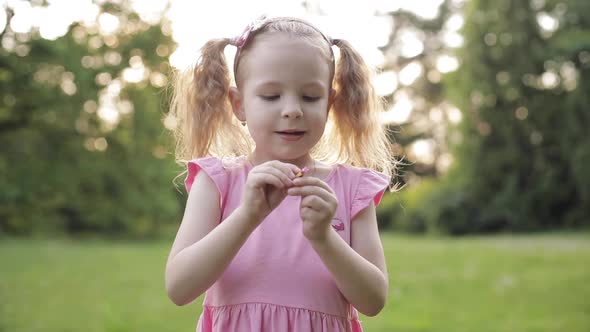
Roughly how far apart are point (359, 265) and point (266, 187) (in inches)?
12.5

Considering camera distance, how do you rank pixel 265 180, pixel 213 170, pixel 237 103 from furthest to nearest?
pixel 237 103 < pixel 213 170 < pixel 265 180

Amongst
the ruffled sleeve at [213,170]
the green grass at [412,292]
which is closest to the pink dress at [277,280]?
the ruffled sleeve at [213,170]

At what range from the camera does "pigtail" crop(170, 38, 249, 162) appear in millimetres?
2170

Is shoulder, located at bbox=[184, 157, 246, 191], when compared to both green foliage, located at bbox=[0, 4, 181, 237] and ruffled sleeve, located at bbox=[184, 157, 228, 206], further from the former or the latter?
green foliage, located at bbox=[0, 4, 181, 237]

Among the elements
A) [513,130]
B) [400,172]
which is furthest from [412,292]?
[513,130]

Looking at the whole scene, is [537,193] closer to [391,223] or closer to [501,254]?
[391,223]

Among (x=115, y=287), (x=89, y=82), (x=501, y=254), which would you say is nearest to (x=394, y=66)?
(x=501, y=254)

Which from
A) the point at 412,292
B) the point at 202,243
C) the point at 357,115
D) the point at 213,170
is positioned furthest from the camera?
the point at 412,292

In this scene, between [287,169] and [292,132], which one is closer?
[287,169]

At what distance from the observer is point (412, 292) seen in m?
8.14

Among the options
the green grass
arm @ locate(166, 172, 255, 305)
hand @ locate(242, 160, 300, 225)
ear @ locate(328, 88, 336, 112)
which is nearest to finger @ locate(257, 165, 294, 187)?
hand @ locate(242, 160, 300, 225)

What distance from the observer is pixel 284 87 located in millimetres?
1863

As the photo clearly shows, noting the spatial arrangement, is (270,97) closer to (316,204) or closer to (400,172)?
(316,204)

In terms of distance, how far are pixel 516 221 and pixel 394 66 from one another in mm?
13708
